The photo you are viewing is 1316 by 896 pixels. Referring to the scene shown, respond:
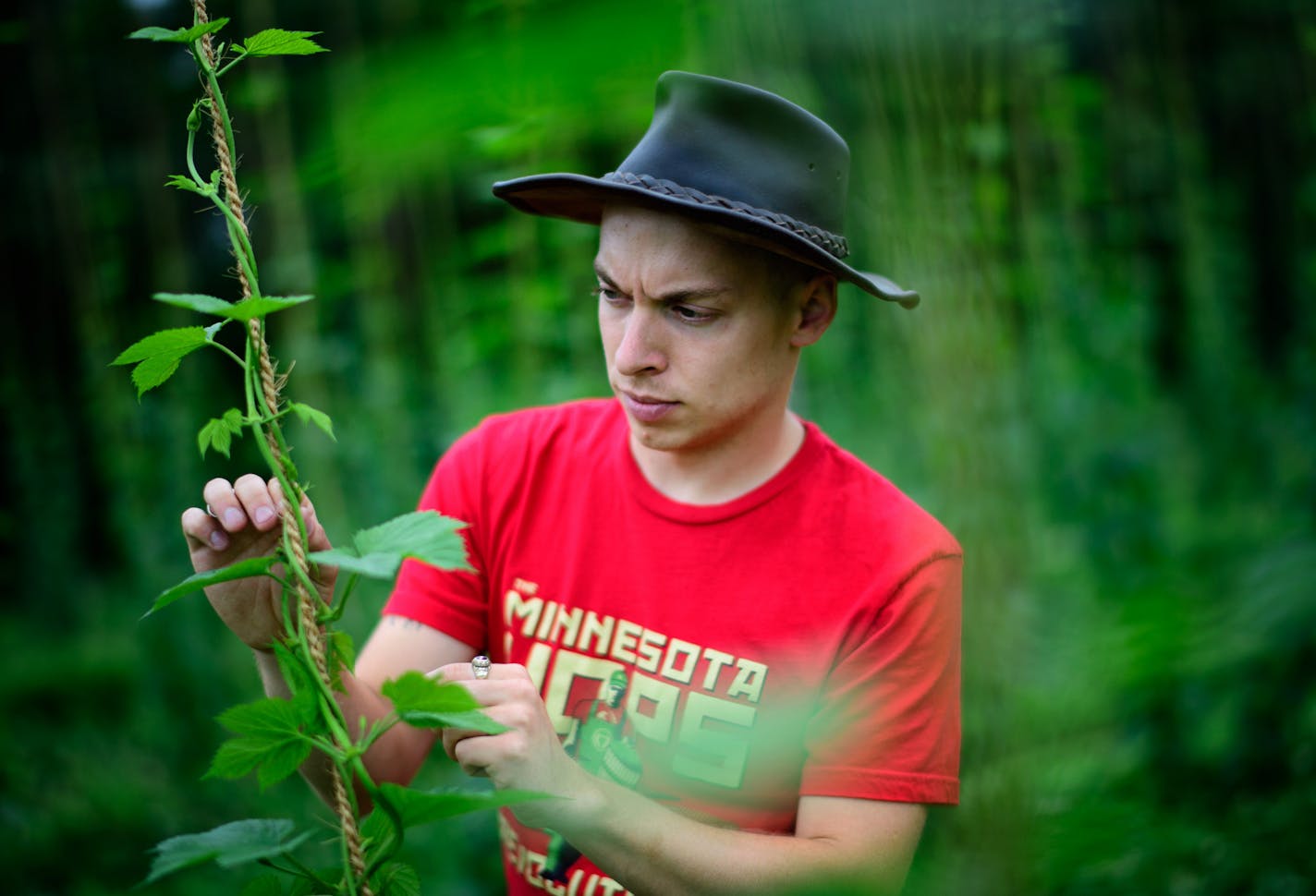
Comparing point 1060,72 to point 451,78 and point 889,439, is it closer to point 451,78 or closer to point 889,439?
point 889,439

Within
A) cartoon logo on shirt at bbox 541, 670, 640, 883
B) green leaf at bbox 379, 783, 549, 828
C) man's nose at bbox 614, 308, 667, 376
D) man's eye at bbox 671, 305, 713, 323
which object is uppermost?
man's eye at bbox 671, 305, 713, 323

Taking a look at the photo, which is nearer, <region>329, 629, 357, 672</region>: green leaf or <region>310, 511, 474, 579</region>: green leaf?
<region>310, 511, 474, 579</region>: green leaf

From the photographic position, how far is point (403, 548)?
2.79 ft

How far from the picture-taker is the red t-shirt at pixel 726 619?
1.53m

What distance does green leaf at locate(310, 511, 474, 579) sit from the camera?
31.7 inches

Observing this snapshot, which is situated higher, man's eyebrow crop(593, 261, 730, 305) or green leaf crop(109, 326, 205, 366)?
green leaf crop(109, 326, 205, 366)

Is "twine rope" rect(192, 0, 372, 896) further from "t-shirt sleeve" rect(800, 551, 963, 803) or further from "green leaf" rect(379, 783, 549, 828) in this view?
"t-shirt sleeve" rect(800, 551, 963, 803)

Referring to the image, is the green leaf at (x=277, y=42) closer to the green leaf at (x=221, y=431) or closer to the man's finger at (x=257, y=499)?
the green leaf at (x=221, y=431)

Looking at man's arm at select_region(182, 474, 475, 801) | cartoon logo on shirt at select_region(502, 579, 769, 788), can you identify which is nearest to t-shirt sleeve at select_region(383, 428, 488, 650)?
cartoon logo on shirt at select_region(502, 579, 769, 788)

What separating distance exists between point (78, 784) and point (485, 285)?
2.36m

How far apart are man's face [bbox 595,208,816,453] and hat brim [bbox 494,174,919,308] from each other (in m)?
0.05

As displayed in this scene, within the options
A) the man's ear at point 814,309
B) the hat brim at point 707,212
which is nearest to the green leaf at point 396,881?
the hat brim at point 707,212

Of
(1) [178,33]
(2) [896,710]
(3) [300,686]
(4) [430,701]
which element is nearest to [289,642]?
(3) [300,686]

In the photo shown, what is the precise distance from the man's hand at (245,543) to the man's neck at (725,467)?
637mm
